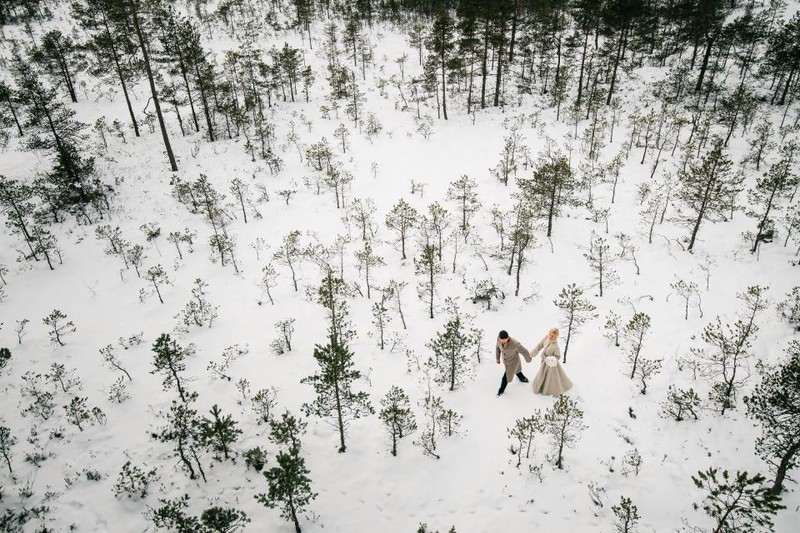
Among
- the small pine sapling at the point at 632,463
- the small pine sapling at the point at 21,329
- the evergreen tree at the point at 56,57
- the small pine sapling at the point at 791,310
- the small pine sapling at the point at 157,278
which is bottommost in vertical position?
the small pine sapling at the point at 21,329

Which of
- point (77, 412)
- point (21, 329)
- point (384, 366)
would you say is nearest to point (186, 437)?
point (77, 412)

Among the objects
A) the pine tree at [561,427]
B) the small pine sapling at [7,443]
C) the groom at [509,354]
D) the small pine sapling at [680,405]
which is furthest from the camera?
the groom at [509,354]

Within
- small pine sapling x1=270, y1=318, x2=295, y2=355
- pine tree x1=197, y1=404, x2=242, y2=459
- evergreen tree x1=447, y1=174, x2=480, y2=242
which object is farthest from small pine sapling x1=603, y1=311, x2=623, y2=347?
pine tree x1=197, y1=404, x2=242, y2=459

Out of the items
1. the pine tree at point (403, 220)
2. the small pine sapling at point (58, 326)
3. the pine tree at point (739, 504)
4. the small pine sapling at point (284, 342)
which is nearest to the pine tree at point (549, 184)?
the pine tree at point (403, 220)

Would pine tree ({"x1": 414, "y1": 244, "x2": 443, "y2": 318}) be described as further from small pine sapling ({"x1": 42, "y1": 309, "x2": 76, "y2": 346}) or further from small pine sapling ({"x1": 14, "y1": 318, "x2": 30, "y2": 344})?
small pine sapling ({"x1": 14, "y1": 318, "x2": 30, "y2": 344})

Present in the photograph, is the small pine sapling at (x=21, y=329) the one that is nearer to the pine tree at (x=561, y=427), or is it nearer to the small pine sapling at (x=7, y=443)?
the small pine sapling at (x=7, y=443)

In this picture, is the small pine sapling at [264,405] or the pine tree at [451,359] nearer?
the small pine sapling at [264,405]

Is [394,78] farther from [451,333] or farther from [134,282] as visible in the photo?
[451,333]
